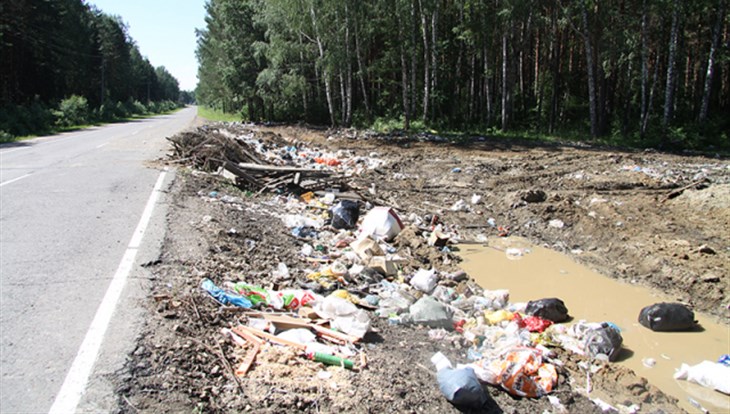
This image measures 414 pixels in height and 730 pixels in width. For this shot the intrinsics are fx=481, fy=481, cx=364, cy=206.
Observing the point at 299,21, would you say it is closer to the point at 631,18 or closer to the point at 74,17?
the point at 631,18

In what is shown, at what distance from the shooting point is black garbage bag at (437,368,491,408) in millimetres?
3654

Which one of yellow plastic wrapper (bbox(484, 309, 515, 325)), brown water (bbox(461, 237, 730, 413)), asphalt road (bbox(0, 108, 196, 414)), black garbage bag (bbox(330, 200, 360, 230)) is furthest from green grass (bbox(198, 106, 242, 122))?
yellow plastic wrapper (bbox(484, 309, 515, 325))

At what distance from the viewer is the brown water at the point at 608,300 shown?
4.86 m

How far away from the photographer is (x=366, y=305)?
221 inches

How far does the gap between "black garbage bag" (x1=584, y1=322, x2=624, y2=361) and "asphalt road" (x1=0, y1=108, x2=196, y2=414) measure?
442cm

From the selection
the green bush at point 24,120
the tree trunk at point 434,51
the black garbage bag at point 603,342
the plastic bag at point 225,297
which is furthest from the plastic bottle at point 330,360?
the green bush at point 24,120

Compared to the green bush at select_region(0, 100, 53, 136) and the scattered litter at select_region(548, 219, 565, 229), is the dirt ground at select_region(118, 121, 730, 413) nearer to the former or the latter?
the scattered litter at select_region(548, 219, 565, 229)

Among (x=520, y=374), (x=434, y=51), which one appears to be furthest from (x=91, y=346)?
(x=434, y=51)

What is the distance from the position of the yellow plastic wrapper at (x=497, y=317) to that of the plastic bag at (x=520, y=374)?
1.02 m

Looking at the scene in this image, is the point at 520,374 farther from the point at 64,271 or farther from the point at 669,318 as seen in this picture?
the point at 64,271

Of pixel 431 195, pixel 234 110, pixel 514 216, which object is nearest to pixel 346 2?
pixel 431 195

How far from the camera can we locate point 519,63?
28.8 meters

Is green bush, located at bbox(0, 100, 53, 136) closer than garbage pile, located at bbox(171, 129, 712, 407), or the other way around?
garbage pile, located at bbox(171, 129, 712, 407)

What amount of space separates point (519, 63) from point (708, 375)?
2692cm
